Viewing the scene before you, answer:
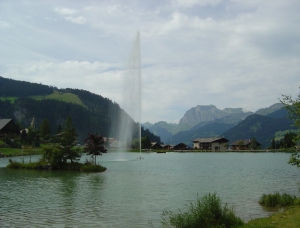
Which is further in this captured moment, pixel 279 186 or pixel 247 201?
pixel 279 186

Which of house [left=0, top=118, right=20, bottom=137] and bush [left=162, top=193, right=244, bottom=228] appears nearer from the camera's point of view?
bush [left=162, top=193, right=244, bottom=228]

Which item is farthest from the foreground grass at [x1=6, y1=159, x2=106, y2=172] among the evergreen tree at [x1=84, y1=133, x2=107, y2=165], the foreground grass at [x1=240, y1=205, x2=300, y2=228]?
the foreground grass at [x1=240, y1=205, x2=300, y2=228]

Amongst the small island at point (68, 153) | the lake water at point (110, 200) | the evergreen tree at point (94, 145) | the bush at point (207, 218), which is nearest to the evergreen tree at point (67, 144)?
the small island at point (68, 153)

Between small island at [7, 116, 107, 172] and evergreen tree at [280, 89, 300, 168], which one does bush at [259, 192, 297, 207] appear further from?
small island at [7, 116, 107, 172]

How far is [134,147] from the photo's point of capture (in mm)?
197625

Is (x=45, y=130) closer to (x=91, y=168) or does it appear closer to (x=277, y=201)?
(x=91, y=168)

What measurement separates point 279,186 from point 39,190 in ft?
93.6

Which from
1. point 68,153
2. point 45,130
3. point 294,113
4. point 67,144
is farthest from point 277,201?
point 45,130

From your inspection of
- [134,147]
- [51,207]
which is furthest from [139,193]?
[134,147]

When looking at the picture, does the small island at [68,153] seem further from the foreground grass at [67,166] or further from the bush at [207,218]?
the bush at [207,218]

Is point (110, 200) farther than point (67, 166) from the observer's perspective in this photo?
No

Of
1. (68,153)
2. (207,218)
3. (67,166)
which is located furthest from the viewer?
(68,153)

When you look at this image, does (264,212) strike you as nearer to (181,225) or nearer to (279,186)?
(181,225)

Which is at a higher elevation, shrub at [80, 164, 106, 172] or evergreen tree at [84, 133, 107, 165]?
evergreen tree at [84, 133, 107, 165]
